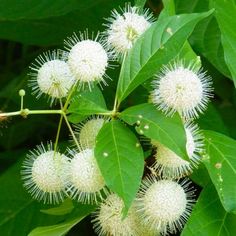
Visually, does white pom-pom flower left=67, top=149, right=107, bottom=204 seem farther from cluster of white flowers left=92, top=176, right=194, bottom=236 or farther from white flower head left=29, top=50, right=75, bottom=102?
white flower head left=29, top=50, right=75, bottom=102

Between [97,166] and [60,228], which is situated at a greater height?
[97,166]

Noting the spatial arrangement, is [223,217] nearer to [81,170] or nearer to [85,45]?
[81,170]

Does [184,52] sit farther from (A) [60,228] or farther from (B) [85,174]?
(A) [60,228]

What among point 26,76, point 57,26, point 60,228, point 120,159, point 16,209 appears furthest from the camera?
point 26,76

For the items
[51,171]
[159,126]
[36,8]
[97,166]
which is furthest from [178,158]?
[36,8]

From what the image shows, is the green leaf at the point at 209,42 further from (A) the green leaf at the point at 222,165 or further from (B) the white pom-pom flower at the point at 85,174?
(B) the white pom-pom flower at the point at 85,174

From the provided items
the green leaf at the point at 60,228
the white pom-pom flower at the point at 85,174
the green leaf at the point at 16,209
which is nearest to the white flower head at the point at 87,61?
the white pom-pom flower at the point at 85,174
